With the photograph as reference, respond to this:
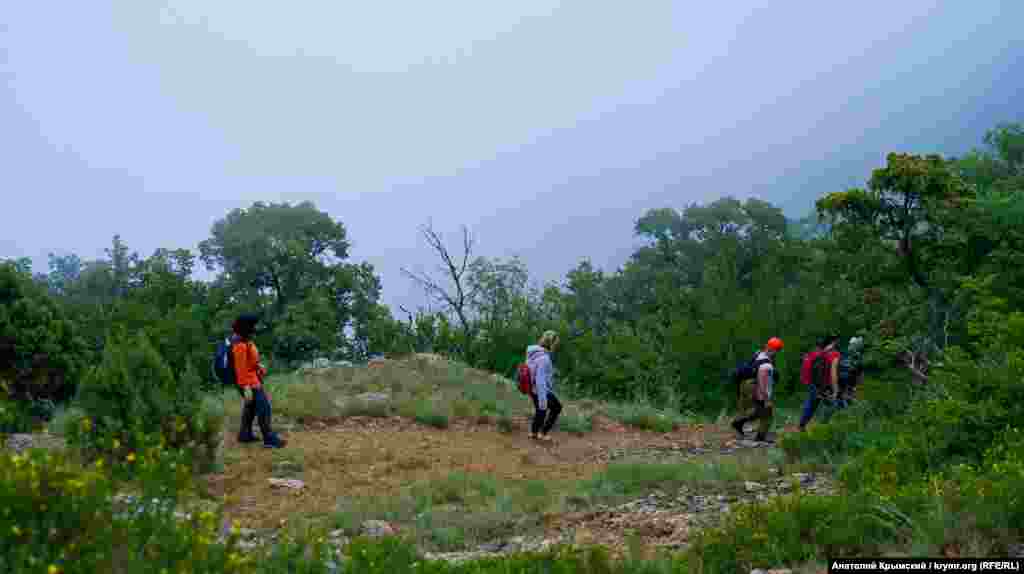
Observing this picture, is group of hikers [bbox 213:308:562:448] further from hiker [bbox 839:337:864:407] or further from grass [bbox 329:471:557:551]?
hiker [bbox 839:337:864:407]

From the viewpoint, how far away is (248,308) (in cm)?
3203

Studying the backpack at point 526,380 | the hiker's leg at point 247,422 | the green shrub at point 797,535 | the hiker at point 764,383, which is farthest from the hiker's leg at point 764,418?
the hiker's leg at point 247,422

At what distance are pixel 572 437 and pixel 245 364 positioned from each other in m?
5.56

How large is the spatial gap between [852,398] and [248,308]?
25813mm

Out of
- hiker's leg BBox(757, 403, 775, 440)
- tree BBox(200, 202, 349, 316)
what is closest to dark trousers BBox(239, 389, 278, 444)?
hiker's leg BBox(757, 403, 775, 440)

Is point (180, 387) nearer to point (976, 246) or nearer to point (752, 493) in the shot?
point (752, 493)

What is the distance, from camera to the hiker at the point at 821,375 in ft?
37.5

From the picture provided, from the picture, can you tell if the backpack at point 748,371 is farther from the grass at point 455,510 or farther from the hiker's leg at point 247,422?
the hiker's leg at point 247,422

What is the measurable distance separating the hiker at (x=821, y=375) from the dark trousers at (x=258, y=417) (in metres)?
7.21

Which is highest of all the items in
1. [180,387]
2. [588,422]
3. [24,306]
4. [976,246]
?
[976,246]

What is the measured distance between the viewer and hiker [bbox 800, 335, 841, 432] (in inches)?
450

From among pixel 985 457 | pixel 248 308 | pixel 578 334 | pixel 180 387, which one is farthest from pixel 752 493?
pixel 248 308

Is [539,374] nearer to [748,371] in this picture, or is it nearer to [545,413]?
[545,413]

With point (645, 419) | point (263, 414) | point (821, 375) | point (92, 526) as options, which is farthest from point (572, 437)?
point (92, 526)
